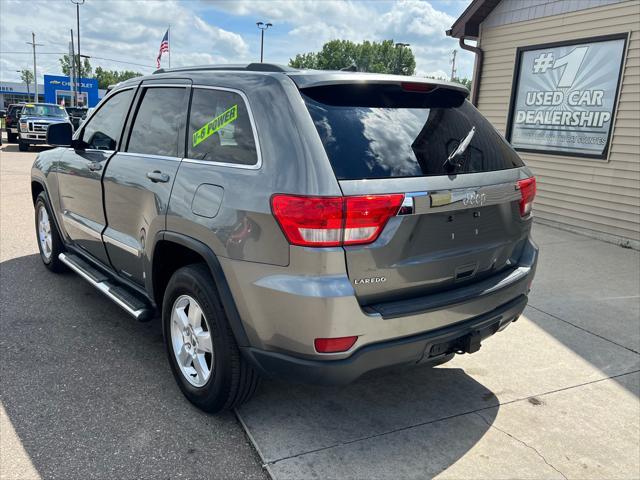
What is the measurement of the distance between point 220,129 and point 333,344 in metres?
1.31

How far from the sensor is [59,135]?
14.6 ft

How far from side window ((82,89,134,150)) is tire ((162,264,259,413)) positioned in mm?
1494

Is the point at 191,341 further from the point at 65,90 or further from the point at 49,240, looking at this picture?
the point at 65,90

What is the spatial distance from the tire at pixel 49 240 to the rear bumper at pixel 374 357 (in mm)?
3338

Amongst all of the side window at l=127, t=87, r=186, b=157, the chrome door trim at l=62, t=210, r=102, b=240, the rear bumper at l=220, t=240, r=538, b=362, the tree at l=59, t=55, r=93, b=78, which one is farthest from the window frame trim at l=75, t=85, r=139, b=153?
the tree at l=59, t=55, r=93, b=78

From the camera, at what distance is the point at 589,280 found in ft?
19.2

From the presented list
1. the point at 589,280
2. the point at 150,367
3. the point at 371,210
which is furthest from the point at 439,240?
the point at 589,280

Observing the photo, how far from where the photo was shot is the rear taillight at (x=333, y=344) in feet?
7.68

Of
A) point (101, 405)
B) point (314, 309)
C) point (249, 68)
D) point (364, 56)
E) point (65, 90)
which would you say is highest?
point (364, 56)

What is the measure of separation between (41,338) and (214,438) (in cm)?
187

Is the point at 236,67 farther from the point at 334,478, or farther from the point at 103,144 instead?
the point at 334,478

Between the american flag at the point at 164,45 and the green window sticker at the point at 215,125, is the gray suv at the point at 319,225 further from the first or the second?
the american flag at the point at 164,45

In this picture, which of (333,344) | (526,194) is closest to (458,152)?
(526,194)

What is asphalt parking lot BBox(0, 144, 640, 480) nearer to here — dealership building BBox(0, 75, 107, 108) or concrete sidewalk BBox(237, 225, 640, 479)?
concrete sidewalk BBox(237, 225, 640, 479)
